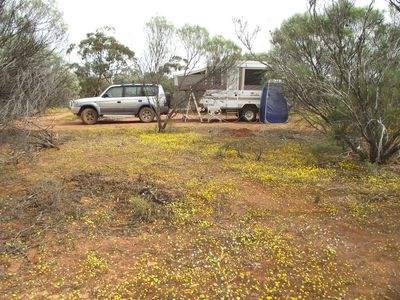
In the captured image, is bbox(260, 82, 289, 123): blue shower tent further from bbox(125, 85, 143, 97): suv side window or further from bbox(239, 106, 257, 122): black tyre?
bbox(125, 85, 143, 97): suv side window

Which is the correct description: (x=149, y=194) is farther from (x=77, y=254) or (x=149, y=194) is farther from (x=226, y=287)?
(x=226, y=287)

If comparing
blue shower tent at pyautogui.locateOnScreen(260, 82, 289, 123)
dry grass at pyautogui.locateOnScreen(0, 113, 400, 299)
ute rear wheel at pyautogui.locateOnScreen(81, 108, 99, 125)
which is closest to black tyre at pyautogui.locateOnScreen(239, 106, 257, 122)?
blue shower tent at pyautogui.locateOnScreen(260, 82, 289, 123)

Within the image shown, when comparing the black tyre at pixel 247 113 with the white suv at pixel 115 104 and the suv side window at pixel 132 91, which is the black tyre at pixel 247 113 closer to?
the white suv at pixel 115 104

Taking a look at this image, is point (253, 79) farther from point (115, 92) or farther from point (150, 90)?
point (115, 92)

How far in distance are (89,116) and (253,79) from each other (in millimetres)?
7903

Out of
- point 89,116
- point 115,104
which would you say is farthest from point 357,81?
point 89,116

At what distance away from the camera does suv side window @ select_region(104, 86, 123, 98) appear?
57.1 ft

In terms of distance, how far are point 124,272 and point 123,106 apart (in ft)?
45.9

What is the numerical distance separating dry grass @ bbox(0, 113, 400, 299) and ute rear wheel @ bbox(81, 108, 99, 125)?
8.75m

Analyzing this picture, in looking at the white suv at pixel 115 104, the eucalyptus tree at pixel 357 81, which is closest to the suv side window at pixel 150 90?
the white suv at pixel 115 104

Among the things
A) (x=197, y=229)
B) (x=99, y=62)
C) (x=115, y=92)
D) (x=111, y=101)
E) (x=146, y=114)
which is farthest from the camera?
(x=99, y=62)

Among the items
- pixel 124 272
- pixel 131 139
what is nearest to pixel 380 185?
pixel 124 272

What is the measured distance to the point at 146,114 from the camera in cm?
1784

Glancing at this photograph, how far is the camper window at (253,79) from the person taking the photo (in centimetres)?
1872
